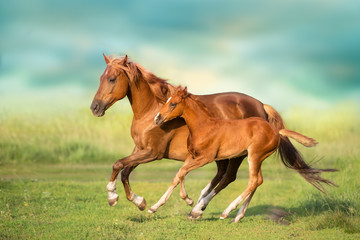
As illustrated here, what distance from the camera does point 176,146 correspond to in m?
8.27

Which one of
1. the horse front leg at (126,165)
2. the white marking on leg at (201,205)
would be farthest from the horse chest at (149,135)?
the white marking on leg at (201,205)

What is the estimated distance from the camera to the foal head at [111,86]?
792 cm

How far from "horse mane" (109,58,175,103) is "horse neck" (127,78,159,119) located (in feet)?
0.20

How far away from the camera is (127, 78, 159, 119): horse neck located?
26.9 ft

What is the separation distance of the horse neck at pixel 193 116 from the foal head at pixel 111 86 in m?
1.14

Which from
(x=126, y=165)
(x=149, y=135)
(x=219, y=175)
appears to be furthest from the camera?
(x=219, y=175)

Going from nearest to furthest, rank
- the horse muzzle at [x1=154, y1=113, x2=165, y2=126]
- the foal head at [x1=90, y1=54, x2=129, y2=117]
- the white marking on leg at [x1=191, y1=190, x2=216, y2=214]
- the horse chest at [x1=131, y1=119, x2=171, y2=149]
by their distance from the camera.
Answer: the horse muzzle at [x1=154, y1=113, x2=165, y2=126] < the foal head at [x1=90, y1=54, x2=129, y2=117] < the horse chest at [x1=131, y1=119, x2=171, y2=149] < the white marking on leg at [x1=191, y1=190, x2=216, y2=214]

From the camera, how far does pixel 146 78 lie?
829cm

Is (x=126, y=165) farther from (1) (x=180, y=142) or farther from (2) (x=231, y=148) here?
(2) (x=231, y=148)

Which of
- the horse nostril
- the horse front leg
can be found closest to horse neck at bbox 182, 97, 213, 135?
the horse front leg

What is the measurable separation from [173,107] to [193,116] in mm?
404

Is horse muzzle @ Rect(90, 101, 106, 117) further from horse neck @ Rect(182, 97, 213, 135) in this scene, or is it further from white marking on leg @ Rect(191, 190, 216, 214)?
white marking on leg @ Rect(191, 190, 216, 214)

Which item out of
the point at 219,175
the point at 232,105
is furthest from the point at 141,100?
the point at 219,175

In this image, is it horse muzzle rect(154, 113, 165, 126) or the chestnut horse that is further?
the chestnut horse
